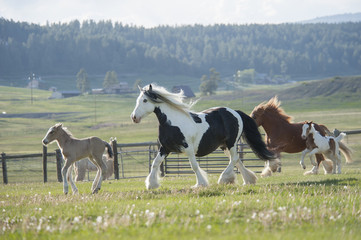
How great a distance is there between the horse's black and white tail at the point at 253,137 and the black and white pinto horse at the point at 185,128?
531 millimetres

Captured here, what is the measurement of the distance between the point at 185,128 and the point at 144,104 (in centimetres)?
108

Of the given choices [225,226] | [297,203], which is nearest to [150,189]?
[297,203]

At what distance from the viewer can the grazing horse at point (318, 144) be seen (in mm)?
17617

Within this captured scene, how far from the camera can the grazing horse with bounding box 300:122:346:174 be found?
694 inches

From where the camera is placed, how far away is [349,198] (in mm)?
8781

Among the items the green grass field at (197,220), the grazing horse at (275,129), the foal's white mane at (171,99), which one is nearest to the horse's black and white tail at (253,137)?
the foal's white mane at (171,99)

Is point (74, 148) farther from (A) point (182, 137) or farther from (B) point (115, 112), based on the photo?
(B) point (115, 112)

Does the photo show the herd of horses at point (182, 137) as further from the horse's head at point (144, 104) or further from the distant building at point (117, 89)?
the distant building at point (117, 89)

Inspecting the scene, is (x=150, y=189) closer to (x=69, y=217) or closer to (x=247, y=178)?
(x=247, y=178)

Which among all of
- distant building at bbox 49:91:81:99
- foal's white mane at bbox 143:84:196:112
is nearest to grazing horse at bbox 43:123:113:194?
foal's white mane at bbox 143:84:196:112

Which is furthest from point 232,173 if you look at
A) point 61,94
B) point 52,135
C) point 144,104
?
point 61,94

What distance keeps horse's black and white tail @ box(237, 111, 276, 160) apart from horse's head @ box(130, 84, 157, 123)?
2584mm

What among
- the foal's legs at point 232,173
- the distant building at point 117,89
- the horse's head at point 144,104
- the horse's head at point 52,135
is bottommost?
the foal's legs at point 232,173

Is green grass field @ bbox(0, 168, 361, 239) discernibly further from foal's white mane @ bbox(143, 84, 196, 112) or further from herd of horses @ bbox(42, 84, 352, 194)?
foal's white mane @ bbox(143, 84, 196, 112)
